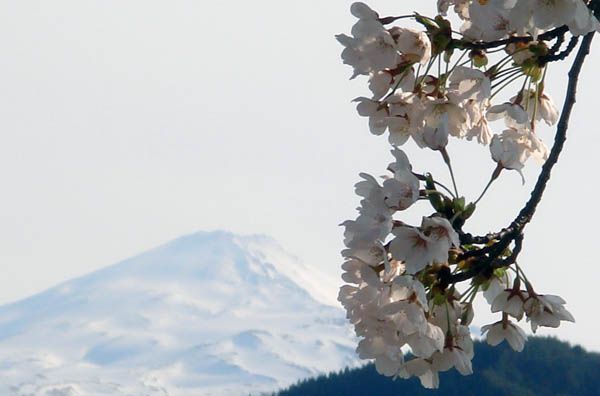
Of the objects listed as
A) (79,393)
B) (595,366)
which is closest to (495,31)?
(595,366)

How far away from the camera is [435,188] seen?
274 cm

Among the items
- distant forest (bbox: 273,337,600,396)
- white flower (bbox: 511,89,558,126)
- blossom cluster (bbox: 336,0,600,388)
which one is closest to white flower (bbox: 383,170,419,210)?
blossom cluster (bbox: 336,0,600,388)

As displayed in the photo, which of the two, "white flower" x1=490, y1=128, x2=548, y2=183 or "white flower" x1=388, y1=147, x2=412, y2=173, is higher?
"white flower" x1=490, y1=128, x2=548, y2=183

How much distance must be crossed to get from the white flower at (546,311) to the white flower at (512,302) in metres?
0.02

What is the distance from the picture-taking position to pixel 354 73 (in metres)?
2.77

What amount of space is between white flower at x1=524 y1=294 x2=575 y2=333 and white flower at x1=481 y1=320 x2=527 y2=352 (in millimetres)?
85

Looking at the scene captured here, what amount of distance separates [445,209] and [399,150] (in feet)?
0.46

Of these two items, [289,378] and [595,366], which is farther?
[289,378]

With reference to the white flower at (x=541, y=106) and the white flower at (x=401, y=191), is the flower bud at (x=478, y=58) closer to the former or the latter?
the white flower at (x=541, y=106)

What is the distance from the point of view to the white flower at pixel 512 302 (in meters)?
2.73

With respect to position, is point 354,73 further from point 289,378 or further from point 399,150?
A: point 289,378

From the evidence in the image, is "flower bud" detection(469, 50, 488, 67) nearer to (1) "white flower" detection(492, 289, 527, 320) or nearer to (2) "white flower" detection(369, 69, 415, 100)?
(2) "white flower" detection(369, 69, 415, 100)

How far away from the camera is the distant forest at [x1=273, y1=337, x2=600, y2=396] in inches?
1940

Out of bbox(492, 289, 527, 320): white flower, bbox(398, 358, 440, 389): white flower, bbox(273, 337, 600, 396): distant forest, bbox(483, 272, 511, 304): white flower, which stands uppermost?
bbox(273, 337, 600, 396): distant forest
